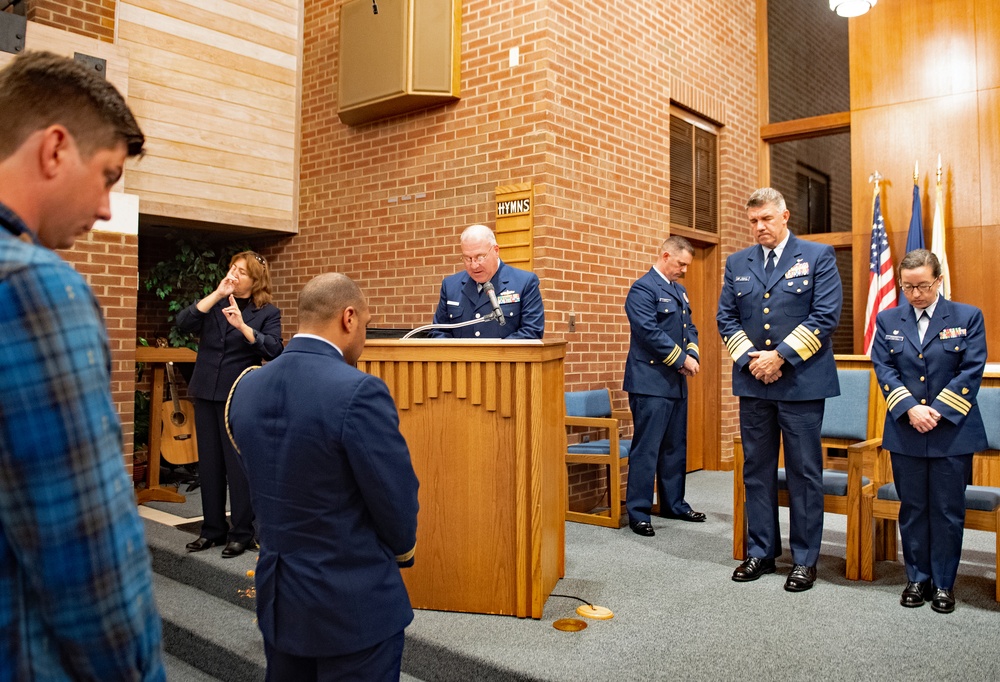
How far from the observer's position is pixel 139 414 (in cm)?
584

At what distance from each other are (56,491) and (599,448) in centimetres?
410

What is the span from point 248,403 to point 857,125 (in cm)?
646

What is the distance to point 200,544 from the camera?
3.88 m

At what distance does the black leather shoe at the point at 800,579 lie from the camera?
3.27m

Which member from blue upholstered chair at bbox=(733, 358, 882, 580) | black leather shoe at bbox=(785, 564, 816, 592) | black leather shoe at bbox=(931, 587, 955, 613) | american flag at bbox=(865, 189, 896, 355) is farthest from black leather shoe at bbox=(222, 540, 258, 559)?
american flag at bbox=(865, 189, 896, 355)

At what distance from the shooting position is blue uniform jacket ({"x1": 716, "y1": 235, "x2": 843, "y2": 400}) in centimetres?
330

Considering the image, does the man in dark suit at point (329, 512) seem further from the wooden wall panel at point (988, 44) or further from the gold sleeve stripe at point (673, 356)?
the wooden wall panel at point (988, 44)

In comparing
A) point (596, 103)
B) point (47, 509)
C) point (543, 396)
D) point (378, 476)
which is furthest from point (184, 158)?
point (47, 509)

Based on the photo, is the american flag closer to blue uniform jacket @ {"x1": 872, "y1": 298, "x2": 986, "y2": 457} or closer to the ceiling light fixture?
the ceiling light fixture

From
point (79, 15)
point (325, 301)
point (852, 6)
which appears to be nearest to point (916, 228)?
point (852, 6)

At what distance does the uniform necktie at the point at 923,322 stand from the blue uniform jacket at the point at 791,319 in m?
0.31

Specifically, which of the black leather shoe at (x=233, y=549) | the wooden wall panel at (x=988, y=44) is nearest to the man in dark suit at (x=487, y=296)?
the black leather shoe at (x=233, y=549)

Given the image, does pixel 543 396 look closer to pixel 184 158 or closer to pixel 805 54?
pixel 184 158

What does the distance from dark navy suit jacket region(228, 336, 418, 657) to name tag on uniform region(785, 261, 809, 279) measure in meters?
2.37
